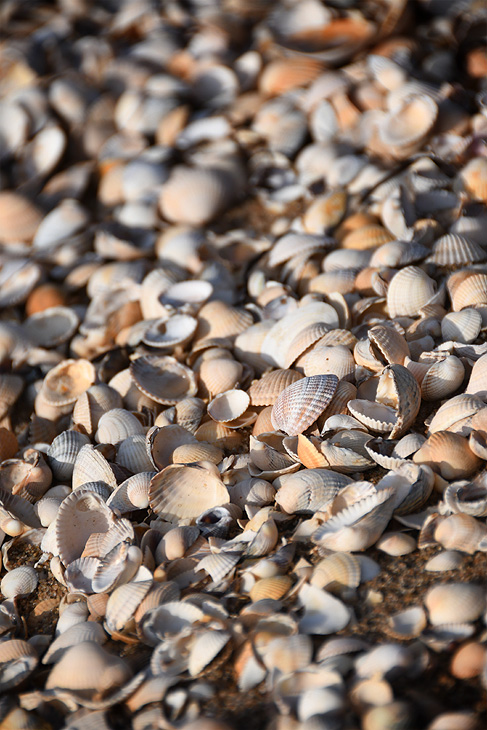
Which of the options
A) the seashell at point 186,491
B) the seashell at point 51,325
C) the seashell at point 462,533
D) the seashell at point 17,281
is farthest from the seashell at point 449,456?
the seashell at point 17,281

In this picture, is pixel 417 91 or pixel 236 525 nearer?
pixel 236 525

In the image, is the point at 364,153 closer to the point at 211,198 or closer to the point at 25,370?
the point at 211,198

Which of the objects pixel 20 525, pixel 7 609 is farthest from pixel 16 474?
pixel 7 609

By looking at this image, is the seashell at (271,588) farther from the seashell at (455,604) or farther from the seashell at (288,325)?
the seashell at (288,325)

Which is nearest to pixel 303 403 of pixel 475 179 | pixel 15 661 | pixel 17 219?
pixel 15 661

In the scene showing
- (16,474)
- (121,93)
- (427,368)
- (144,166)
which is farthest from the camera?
(121,93)

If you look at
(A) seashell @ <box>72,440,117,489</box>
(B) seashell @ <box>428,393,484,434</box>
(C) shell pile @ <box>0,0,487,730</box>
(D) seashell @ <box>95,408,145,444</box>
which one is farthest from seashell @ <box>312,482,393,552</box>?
(D) seashell @ <box>95,408,145,444</box>
